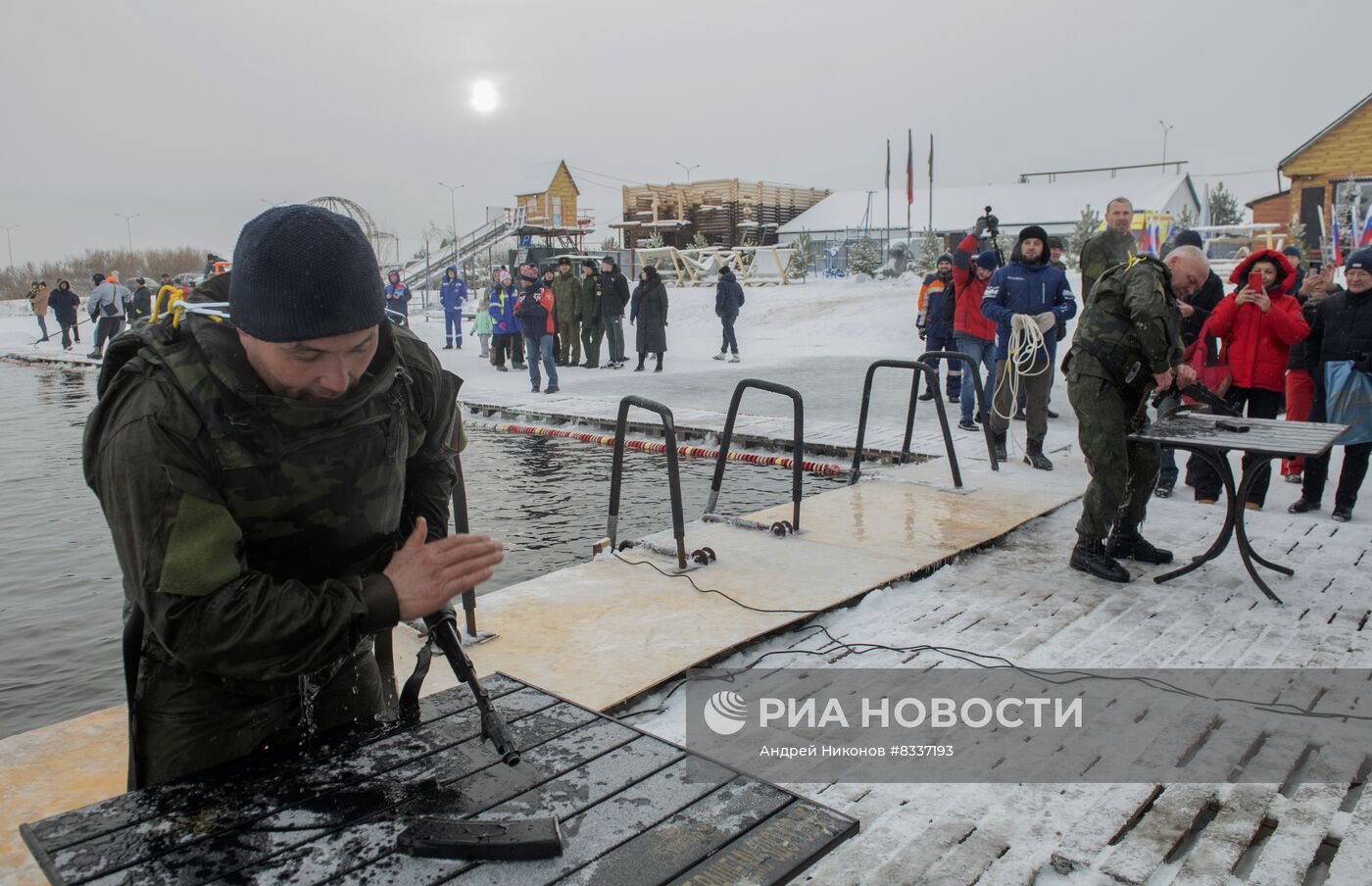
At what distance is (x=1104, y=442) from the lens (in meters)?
4.89

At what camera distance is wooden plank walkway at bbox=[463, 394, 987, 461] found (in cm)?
877

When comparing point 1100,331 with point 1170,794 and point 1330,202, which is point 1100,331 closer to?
point 1170,794

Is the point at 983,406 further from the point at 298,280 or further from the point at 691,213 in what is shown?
the point at 691,213

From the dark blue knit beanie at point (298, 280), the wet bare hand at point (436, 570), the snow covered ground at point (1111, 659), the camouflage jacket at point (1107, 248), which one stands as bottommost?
the snow covered ground at point (1111, 659)

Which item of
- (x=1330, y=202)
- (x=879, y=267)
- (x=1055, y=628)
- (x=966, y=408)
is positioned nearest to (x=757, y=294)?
(x=879, y=267)

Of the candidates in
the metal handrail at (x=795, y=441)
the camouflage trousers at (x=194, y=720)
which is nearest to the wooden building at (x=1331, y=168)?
the metal handrail at (x=795, y=441)

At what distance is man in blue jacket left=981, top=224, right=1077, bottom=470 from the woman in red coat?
4.55 feet

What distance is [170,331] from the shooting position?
1.78 m

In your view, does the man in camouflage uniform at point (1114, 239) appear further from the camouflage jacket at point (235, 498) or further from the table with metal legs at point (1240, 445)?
the camouflage jacket at point (235, 498)

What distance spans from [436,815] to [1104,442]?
4290 millimetres

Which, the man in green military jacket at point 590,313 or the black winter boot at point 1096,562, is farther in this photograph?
the man in green military jacket at point 590,313

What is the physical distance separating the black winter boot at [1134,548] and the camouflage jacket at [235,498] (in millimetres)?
4459

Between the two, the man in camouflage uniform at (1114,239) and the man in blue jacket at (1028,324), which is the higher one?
the man in camouflage uniform at (1114,239)

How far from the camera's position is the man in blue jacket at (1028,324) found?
7797 mm
